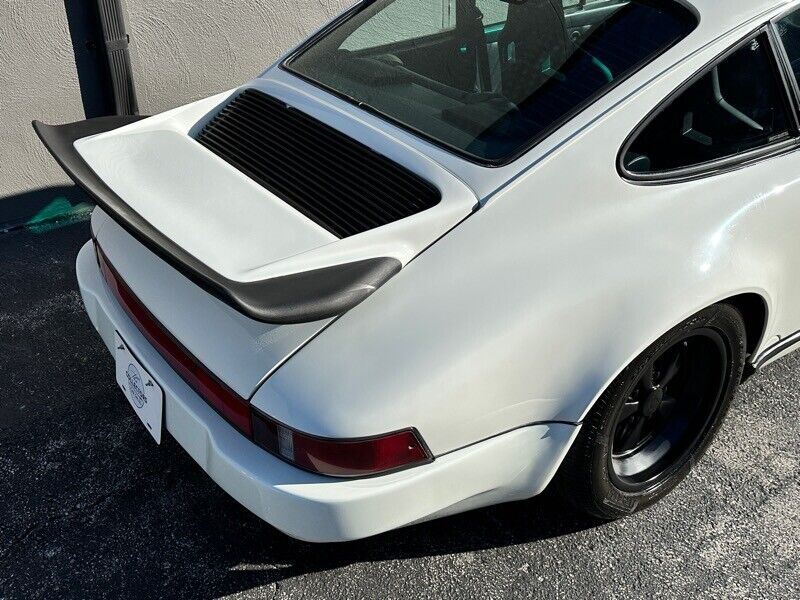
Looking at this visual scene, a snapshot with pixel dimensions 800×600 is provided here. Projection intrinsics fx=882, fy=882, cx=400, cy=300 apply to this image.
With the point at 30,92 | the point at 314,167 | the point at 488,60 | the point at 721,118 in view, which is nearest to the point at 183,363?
the point at 314,167

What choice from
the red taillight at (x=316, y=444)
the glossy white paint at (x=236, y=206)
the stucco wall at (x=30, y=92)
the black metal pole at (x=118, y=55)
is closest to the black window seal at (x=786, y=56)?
the glossy white paint at (x=236, y=206)

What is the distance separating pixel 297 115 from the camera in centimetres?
269

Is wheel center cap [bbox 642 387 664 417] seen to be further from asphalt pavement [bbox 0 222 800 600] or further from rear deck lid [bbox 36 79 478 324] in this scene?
rear deck lid [bbox 36 79 478 324]

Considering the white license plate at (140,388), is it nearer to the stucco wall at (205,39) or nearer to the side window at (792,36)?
the side window at (792,36)

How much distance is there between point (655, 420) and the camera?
270 cm

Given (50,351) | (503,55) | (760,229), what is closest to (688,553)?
(760,229)

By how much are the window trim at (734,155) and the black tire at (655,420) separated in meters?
0.37

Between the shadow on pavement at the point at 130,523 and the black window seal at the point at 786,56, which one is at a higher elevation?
the black window seal at the point at 786,56

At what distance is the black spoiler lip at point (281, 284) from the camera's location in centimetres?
190

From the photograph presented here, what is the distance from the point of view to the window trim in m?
2.28

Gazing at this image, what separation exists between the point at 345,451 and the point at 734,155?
1.37m

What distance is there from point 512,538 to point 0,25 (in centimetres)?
316

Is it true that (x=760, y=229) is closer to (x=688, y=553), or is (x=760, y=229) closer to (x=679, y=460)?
(x=679, y=460)

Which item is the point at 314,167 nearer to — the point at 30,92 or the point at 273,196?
the point at 273,196
